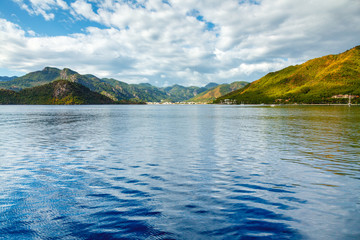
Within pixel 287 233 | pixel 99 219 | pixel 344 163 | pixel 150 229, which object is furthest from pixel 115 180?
pixel 344 163

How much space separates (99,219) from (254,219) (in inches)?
339

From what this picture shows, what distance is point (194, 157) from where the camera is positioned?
29.0 m

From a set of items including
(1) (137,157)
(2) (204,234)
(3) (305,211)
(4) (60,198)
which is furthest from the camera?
(1) (137,157)

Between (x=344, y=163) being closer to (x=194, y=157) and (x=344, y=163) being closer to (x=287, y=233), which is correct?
(x=194, y=157)

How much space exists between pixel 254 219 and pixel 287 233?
182 cm

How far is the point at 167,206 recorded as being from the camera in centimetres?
1394

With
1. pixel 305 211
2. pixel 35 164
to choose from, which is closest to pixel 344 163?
pixel 305 211

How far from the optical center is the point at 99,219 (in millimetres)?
12242

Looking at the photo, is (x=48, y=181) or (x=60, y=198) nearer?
(x=60, y=198)

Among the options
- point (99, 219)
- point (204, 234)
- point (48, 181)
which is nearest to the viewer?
point (204, 234)

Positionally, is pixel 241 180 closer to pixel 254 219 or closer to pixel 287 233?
pixel 254 219

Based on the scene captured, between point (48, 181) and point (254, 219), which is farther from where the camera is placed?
point (48, 181)

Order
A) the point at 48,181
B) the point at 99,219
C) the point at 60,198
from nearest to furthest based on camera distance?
1. the point at 99,219
2. the point at 60,198
3. the point at 48,181

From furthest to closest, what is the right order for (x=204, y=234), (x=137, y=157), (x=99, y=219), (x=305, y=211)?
(x=137, y=157)
(x=305, y=211)
(x=99, y=219)
(x=204, y=234)
